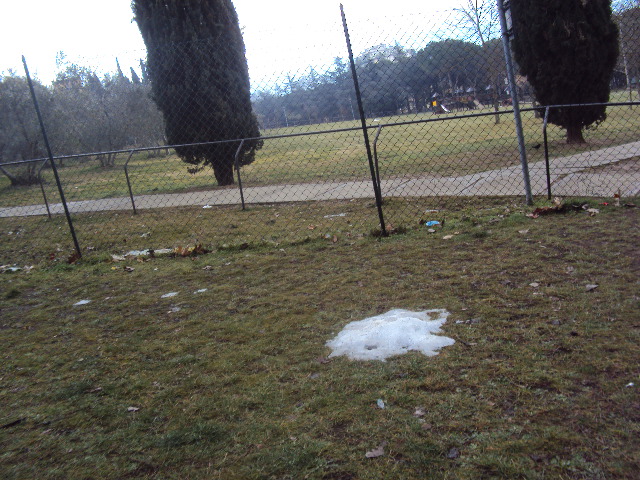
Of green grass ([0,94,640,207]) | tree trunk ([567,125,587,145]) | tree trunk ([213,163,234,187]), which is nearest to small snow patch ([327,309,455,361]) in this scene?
green grass ([0,94,640,207])

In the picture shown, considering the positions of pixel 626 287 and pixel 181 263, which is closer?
pixel 626 287

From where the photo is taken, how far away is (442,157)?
12.4 meters

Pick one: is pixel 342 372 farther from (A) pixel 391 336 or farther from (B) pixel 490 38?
(B) pixel 490 38

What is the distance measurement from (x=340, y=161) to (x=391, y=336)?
34.0 ft

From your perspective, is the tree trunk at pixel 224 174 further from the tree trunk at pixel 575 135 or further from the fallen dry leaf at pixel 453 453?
the fallen dry leaf at pixel 453 453

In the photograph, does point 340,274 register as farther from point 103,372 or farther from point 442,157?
point 442,157

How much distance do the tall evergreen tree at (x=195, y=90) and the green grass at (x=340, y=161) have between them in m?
0.73

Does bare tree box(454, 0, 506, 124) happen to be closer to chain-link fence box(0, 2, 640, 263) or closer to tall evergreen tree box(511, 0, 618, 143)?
chain-link fence box(0, 2, 640, 263)

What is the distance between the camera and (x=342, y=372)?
9.95ft

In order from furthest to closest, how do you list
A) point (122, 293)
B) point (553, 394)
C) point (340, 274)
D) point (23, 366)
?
point (122, 293) → point (340, 274) → point (23, 366) → point (553, 394)

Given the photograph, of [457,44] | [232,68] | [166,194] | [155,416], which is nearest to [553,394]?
[155,416]

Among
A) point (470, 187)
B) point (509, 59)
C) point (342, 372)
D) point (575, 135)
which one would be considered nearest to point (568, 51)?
point (575, 135)

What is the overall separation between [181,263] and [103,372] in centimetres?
275

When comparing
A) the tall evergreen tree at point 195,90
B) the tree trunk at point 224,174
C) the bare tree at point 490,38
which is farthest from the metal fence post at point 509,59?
the tree trunk at point 224,174
